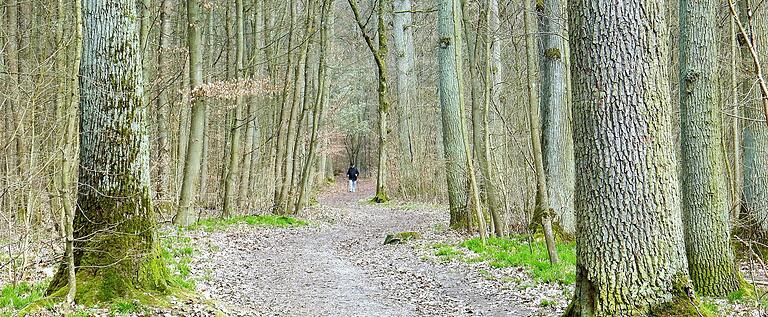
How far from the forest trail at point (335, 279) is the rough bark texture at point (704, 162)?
7.63ft

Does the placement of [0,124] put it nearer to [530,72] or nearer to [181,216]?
[181,216]

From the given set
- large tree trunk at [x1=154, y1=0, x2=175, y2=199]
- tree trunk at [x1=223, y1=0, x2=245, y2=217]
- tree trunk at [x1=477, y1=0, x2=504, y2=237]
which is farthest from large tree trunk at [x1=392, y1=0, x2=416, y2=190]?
tree trunk at [x1=477, y1=0, x2=504, y2=237]

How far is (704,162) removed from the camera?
24.5ft

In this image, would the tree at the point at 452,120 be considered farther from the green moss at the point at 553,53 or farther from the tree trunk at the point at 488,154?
the green moss at the point at 553,53

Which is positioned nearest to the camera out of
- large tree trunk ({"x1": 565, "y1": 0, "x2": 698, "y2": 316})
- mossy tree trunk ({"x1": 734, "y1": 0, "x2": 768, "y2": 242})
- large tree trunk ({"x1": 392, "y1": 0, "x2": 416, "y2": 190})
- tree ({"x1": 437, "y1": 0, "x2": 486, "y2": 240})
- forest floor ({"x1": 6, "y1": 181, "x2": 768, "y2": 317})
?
large tree trunk ({"x1": 565, "y1": 0, "x2": 698, "y2": 316})

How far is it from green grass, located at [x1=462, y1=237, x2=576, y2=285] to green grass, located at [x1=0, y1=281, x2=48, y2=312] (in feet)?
20.0

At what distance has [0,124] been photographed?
11.4 metres

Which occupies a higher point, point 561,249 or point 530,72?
point 530,72

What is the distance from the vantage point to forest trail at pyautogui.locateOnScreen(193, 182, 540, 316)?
754cm

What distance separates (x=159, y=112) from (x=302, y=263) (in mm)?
7066

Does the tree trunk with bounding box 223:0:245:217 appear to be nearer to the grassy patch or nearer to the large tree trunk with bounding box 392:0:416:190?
the grassy patch

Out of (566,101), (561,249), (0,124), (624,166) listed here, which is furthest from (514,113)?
(624,166)

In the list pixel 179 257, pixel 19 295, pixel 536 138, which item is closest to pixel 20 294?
pixel 19 295

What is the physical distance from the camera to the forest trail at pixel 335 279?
7.54 meters
